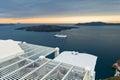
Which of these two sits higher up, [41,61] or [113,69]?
[41,61]

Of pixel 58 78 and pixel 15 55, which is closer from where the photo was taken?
pixel 58 78

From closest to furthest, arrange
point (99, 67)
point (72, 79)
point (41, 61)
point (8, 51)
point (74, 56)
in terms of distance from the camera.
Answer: point (72, 79)
point (41, 61)
point (8, 51)
point (74, 56)
point (99, 67)

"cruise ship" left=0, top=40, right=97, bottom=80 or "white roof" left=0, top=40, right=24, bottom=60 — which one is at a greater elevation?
"white roof" left=0, top=40, right=24, bottom=60

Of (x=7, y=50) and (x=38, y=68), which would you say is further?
(x=7, y=50)

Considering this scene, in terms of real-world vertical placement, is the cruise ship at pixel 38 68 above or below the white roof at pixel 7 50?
below

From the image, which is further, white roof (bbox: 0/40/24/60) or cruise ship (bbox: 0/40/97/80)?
white roof (bbox: 0/40/24/60)

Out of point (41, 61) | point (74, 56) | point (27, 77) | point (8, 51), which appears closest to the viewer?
point (27, 77)

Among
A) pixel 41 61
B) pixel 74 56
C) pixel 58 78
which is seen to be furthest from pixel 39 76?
pixel 74 56

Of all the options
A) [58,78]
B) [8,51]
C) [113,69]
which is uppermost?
[8,51]

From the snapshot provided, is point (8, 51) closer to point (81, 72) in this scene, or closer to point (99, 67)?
point (81, 72)

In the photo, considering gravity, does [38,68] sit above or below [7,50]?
below

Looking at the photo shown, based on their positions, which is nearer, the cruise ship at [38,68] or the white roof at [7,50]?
the cruise ship at [38,68]
